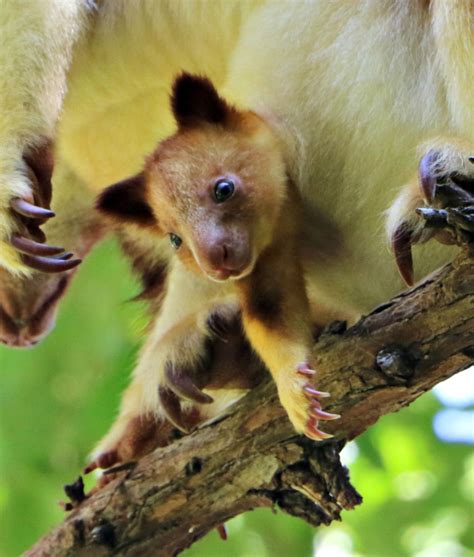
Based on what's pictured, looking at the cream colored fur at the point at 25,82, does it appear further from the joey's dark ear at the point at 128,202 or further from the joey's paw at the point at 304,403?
the joey's paw at the point at 304,403

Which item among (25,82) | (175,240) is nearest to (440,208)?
(175,240)

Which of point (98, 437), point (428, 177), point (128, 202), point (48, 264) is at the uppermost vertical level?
point (98, 437)

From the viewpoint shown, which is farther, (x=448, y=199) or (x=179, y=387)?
(x=179, y=387)

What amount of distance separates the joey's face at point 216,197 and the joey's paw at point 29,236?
306 millimetres

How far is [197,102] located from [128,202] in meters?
0.31

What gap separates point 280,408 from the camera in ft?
8.50

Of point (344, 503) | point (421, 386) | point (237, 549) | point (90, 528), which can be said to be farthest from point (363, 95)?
point (237, 549)

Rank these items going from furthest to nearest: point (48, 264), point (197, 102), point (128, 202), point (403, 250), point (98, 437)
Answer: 1. point (98, 437)
2. point (128, 202)
3. point (197, 102)
4. point (48, 264)
5. point (403, 250)

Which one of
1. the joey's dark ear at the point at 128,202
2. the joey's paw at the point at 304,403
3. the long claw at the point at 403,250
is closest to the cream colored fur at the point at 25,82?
the joey's dark ear at the point at 128,202

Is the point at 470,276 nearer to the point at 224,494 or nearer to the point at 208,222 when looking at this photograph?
the point at 208,222

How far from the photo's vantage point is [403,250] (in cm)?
225

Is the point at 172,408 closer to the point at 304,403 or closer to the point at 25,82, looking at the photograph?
the point at 304,403

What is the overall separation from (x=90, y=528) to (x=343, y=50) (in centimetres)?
132

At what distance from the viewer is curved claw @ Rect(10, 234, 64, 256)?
2.43m
